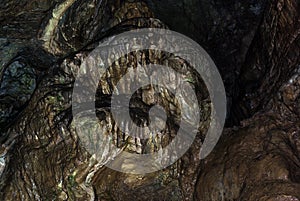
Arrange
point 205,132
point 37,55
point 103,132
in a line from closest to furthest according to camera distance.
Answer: point 103,132 < point 205,132 < point 37,55

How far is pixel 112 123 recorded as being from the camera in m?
3.69

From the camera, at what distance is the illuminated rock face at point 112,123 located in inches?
132

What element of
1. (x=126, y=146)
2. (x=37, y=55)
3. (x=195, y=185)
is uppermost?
(x=37, y=55)

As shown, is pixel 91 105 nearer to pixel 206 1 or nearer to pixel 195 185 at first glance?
pixel 195 185

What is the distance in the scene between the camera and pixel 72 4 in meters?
5.03

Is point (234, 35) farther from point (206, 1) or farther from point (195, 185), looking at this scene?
point (195, 185)

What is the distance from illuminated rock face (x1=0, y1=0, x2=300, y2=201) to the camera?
3.36 metres

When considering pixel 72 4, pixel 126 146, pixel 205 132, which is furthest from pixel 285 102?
pixel 72 4

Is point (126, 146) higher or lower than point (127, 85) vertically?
lower

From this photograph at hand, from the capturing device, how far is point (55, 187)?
145 inches

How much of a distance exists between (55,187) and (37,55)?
184cm

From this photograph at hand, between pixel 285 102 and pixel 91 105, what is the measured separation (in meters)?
1.59

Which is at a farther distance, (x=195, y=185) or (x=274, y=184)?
(x=195, y=185)

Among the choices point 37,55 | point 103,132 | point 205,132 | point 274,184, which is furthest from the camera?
point 37,55
